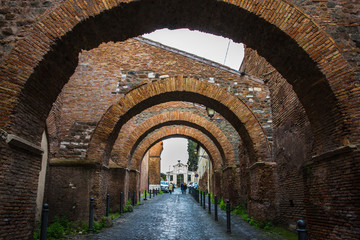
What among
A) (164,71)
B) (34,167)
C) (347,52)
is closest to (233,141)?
(164,71)

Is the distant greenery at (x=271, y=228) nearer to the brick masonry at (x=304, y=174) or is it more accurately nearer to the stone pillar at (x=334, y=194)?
the brick masonry at (x=304, y=174)

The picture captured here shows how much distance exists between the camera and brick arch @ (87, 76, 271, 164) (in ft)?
28.4

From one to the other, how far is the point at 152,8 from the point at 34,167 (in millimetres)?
Result: 3076

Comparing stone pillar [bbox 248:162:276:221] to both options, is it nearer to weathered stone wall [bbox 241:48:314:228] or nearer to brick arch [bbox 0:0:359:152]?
weathered stone wall [bbox 241:48:314:228]

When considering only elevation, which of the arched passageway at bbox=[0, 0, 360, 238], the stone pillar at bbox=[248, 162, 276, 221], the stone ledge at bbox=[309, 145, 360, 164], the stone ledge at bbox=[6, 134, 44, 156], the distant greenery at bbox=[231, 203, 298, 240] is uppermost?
the arched passageway at bbox=[0, 0, 360, 238]

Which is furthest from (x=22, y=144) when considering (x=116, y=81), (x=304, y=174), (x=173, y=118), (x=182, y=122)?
(x=182, y=122)

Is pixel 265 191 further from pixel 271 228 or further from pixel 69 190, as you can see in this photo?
pixel 69 190

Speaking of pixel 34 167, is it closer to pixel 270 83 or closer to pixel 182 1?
pixel 182 1

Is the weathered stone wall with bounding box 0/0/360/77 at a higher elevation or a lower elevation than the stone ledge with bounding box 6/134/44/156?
higher

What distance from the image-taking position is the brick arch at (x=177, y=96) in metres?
8.67

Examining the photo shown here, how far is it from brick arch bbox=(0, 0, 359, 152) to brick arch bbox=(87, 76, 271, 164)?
3960mm

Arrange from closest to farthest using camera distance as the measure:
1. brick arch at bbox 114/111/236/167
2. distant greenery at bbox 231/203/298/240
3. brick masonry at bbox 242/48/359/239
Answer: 1. brick masonry at bbox 242/48/359/239
2. distant greenery at bbox 231/203/298/240
3. brick arch at bbox 114/111/236/167

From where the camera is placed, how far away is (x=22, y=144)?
4.03 meters

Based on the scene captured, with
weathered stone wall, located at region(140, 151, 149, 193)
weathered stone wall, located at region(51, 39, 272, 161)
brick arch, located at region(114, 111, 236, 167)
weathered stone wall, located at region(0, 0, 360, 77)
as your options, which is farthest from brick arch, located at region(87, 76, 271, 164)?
weathered stone wall, located at region(140, 151, 149, 193)
